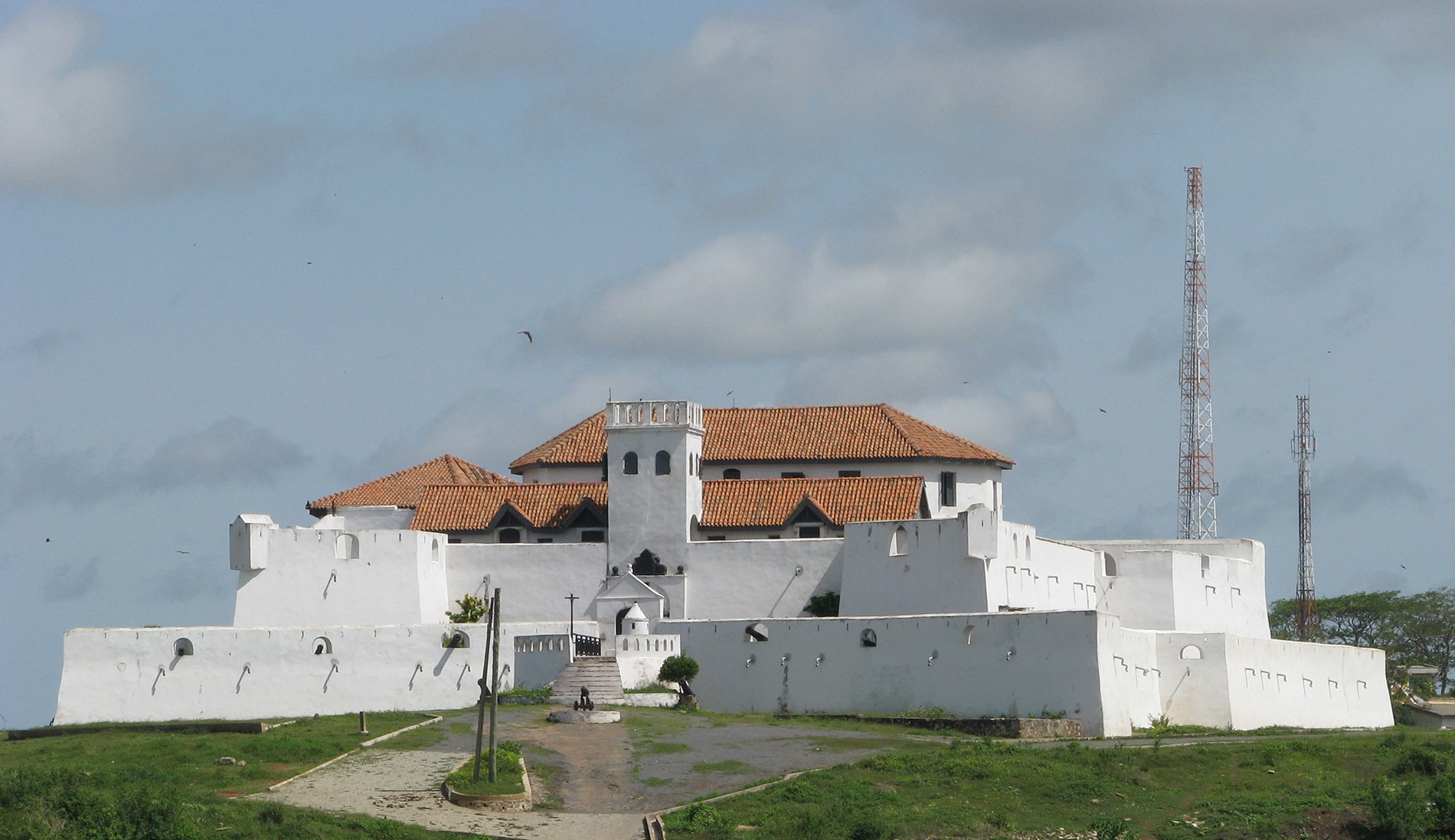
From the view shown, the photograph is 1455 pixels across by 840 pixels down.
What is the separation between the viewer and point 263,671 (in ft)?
186

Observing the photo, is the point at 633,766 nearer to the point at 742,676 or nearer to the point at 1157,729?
the point at 742,676

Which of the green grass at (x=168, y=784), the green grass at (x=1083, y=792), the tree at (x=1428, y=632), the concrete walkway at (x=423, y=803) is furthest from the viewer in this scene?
the tree at (x=1428, y=632)

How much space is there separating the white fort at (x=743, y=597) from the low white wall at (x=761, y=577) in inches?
2.6

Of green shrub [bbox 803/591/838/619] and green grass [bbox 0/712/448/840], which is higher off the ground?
green shrub [bbox 803/591/838/619]

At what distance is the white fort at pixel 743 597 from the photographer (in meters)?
54.7

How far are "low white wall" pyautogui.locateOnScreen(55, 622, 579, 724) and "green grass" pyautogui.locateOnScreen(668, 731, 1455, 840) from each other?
12810 mm

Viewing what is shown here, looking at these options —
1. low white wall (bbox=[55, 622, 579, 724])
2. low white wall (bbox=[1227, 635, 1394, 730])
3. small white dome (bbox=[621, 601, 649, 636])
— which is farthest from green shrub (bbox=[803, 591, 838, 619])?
low white wall (bbox=[1227, 635, 1394, 730])

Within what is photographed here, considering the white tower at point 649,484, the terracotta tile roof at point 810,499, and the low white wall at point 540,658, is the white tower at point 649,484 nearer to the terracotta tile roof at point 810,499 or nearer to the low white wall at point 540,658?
the terracotta tile roof at point 810,499

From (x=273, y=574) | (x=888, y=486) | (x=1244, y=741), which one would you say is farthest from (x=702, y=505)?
(x=1244, y=741)

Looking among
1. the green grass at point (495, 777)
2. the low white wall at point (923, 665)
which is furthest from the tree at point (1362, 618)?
the green grass at point (495, 777)

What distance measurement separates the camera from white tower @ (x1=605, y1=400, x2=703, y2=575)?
205 feet

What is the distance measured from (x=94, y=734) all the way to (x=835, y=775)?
19.2 meters

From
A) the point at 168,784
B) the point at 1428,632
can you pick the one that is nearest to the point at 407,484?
the point at 168,784

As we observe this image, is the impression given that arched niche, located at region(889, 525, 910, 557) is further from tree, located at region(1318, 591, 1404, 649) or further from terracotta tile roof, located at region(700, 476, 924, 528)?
tree, located at region(1318, 591, 1404, 649)
